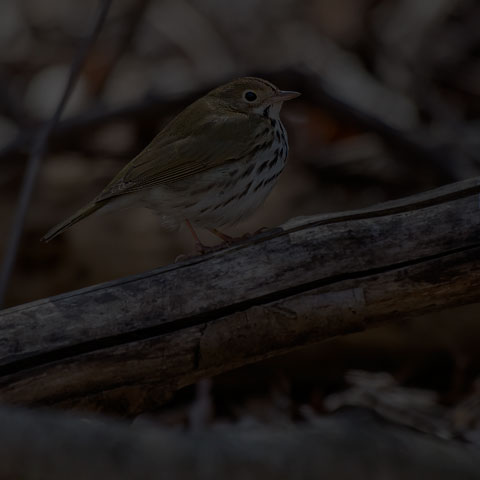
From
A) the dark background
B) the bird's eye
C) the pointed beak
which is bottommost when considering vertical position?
the dark background

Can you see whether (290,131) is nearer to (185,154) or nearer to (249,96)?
(249,96)

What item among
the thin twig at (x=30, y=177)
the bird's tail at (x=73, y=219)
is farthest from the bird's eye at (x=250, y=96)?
the bird's tail at (x=73, y=219)

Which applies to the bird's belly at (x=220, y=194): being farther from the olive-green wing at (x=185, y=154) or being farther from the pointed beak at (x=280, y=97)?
the pointed beak at (x=280, y=97)

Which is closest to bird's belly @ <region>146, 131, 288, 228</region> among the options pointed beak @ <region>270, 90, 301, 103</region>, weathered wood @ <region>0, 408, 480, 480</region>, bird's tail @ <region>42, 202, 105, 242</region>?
bird's tail @ <region>42, 202, 105, 242</region>

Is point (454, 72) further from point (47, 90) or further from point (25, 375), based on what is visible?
point (25, 375)

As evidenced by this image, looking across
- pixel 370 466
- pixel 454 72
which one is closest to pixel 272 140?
pixel 370 466

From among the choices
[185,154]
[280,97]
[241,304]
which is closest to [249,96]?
[280,97]

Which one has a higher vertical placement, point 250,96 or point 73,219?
point 250,96

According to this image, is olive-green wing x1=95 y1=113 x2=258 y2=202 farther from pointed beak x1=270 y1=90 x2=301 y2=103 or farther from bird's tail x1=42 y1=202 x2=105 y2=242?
pointed beak x1=270 y1=90 x2=301 y2=103
